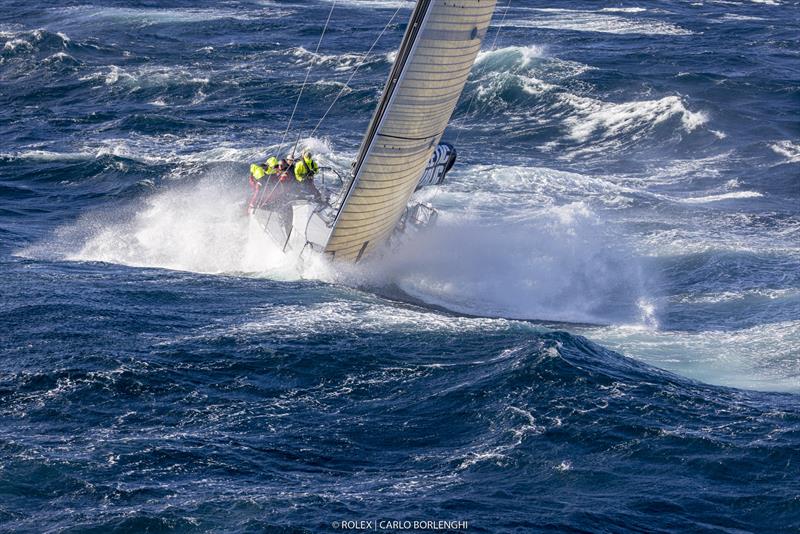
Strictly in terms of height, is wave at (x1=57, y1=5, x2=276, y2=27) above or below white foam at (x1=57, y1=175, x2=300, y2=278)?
above

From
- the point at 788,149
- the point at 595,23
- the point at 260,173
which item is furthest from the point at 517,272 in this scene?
the point at 595,23

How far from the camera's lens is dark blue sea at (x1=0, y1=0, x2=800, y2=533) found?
45.2 ft

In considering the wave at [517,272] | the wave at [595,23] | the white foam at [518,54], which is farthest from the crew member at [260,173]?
the wave at [595,23]

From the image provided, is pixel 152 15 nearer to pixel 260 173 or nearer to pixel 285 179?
pixel 260 173

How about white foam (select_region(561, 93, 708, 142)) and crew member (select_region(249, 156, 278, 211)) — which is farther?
white foam (select_region(561, 93, 708, 142))

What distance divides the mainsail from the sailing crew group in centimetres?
182

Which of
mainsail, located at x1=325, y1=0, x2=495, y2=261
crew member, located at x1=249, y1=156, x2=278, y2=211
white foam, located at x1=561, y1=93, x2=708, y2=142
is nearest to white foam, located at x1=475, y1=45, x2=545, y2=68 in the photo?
white foam, located at x1=561, y1=93, x2=708, y2=142

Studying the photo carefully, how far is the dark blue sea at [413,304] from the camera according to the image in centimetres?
1379

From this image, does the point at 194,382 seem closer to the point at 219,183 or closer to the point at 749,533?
the point at 749,533

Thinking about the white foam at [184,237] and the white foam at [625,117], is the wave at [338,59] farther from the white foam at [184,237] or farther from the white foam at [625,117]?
the white foam at [184,237]

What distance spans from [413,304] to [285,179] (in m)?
4.10

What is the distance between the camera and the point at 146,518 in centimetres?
1281

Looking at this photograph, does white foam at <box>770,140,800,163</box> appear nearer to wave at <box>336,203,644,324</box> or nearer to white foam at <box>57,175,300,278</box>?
wave at <box>336,203,644,324</box>

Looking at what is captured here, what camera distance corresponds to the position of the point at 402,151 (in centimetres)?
2148
